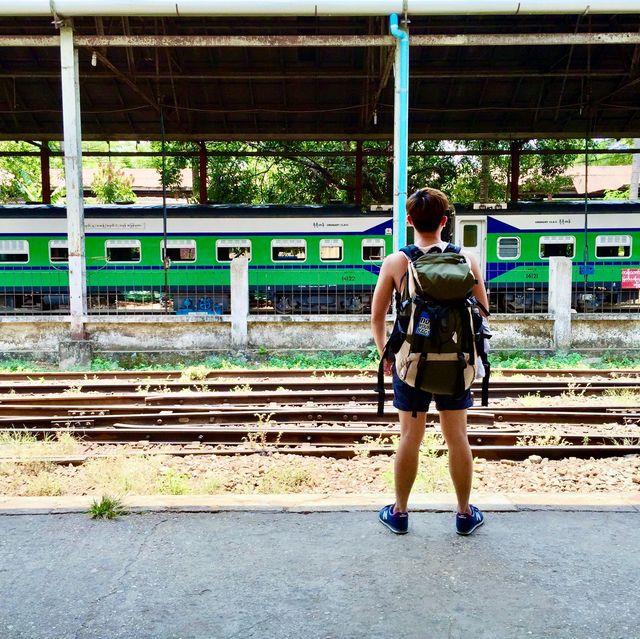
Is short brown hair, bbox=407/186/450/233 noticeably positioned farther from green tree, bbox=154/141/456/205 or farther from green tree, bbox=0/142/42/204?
green tree, bbox=0/142/42/204

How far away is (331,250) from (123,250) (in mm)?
6057

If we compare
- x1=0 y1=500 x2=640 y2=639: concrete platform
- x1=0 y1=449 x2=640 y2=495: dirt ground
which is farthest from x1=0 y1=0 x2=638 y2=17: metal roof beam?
x1=0 y1=500 x2=640 y2=639: concrete platform

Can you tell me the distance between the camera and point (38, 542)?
10.9 ft

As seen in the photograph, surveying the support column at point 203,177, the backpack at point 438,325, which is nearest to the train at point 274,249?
the support column at point 203,177

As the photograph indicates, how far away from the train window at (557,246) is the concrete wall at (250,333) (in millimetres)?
6407

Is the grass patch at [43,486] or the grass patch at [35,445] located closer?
the grass patch at [43,486]

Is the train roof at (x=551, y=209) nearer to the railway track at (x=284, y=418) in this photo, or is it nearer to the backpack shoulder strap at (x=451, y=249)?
the railway track at (x=284, y=418)

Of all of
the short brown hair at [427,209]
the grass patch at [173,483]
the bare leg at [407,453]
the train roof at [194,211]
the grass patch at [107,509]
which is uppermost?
the train roof at [194,211]

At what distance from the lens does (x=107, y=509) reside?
3668 millimetres

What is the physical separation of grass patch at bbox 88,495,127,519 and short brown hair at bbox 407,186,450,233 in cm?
236

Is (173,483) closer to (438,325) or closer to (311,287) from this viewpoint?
(438,325)

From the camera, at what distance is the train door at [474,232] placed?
18.3 m

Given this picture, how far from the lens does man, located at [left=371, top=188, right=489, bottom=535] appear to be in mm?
3285

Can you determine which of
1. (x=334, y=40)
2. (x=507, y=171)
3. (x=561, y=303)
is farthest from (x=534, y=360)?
(x=507, y=171)
